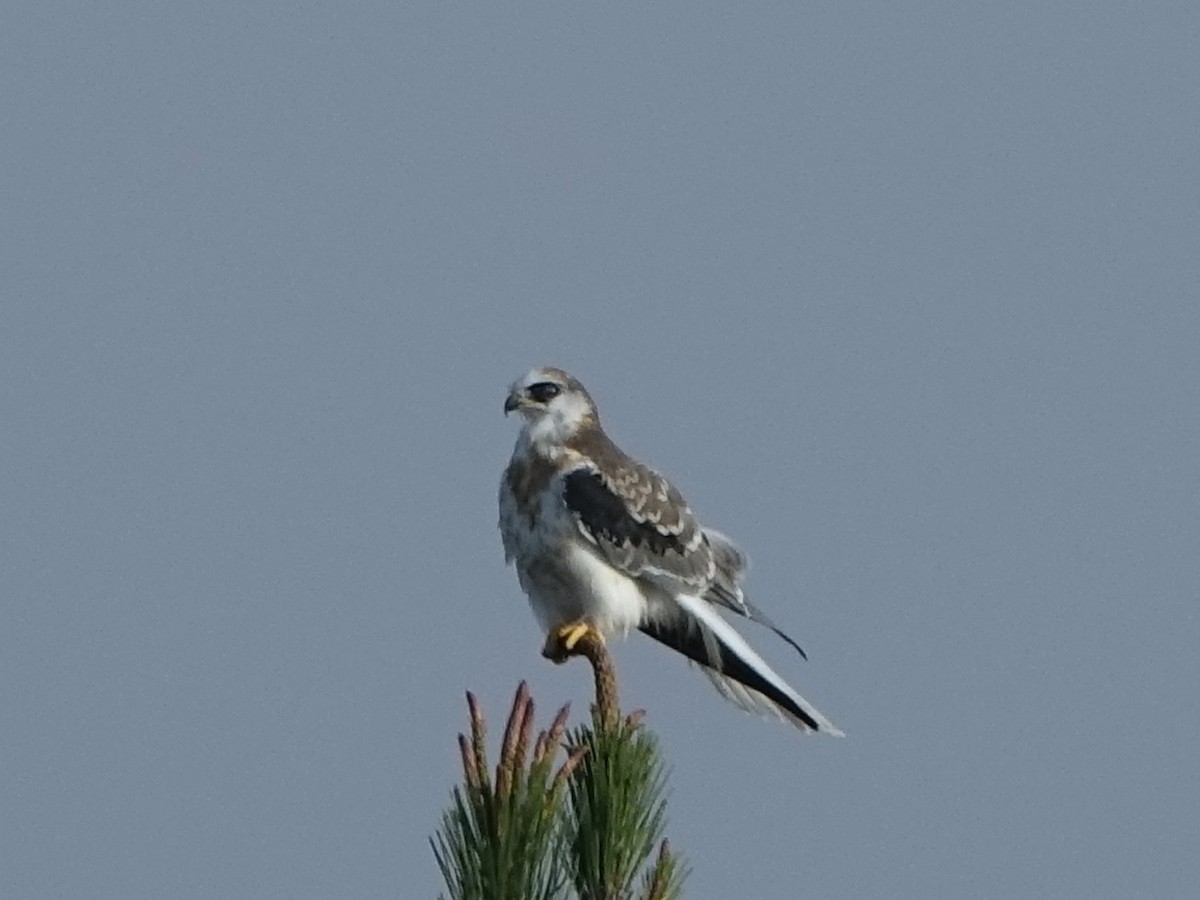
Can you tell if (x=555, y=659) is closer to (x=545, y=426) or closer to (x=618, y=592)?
(x=618, y=592)

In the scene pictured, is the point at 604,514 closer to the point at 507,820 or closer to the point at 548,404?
the point at 548,404

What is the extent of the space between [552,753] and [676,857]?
330 millimetres

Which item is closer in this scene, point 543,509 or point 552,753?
point 552,753

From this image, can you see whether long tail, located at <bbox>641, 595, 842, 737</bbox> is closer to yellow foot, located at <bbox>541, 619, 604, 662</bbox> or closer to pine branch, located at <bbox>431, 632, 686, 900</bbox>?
yellow foot, located at <bbox>541, 619, 604, 662</bbox>

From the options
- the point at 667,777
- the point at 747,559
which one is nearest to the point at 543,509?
the point at 747,559

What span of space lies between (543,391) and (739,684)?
1.56m

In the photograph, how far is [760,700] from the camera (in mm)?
8891

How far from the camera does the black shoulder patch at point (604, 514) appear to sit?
9.03 m

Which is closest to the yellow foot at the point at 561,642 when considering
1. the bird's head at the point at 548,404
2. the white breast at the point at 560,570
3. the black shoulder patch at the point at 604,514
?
the white breast at the point at 560,570

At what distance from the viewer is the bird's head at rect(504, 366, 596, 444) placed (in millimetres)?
9516

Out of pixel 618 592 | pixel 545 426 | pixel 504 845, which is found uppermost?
pixel 545 426

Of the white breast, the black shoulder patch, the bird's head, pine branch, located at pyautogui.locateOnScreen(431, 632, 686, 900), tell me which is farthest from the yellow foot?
pine branch, located at pyautogui.locateOnScreen(431, 632, 686, 900)

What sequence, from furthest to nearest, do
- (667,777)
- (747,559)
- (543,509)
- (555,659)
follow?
(747,559) → (543,509) → (555,659) → (667,777)

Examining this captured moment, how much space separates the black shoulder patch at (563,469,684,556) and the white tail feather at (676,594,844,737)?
0.32 m
